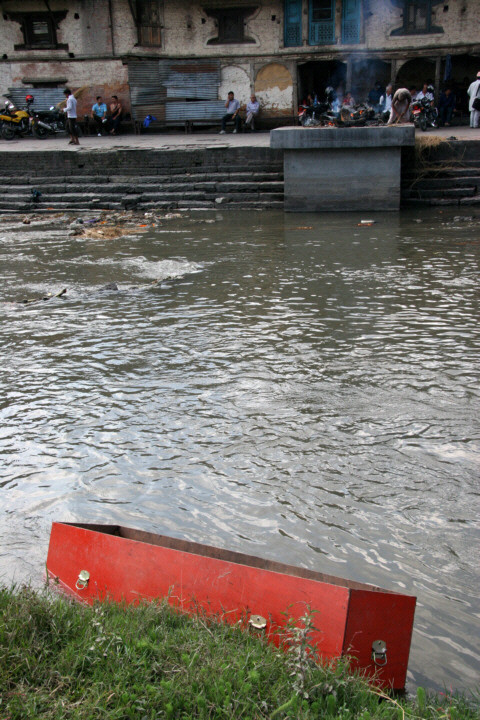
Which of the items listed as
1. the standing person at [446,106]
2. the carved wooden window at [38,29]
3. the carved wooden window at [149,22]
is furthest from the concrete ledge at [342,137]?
the carved wooden window at [38,29]

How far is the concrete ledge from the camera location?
47.1 feet

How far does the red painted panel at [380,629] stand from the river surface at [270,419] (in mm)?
302

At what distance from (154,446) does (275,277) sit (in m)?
5.27

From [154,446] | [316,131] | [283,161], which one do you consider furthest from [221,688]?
[283,161]

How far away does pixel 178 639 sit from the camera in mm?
2588

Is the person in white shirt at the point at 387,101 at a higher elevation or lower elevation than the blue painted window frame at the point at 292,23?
lower

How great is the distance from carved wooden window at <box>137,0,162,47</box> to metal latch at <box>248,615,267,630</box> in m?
25.3

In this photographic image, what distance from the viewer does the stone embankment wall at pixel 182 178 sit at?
15.5m

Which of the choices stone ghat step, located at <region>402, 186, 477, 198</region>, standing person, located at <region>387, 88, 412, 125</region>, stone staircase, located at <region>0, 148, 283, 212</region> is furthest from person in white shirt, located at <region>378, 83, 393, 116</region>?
stone staircase, located at <region>0, 148, 283, 212</region>

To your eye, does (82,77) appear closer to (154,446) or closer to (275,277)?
(275,277)

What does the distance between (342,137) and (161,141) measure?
308 inches

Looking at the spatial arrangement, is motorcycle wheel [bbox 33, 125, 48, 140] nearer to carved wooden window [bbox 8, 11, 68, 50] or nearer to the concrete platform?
carved wooden window [bbox 8, 11, 68, 50]

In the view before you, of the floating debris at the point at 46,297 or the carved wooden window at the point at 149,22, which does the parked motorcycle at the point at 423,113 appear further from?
the floating debris at the point at 46,297

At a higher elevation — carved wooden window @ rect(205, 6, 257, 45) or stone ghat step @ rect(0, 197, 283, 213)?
carved wooden window @ rect(205, 6, 257, 45)
